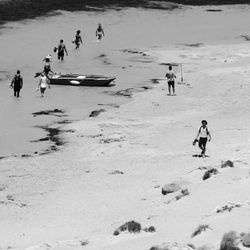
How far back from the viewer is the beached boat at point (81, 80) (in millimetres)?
37309

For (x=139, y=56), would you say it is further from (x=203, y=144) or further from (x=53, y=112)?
(x=203, y=144)

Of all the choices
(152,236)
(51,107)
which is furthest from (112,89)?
(152,236)

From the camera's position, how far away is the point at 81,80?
37469mm

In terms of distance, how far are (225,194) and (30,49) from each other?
34.9 m

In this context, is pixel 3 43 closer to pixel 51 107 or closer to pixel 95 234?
pixel 51 107

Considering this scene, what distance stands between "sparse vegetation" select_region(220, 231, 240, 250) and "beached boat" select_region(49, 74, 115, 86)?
26978 millimetres

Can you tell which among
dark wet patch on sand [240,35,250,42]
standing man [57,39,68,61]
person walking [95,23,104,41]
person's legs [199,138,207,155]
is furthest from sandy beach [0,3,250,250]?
dark wet patch on sand [240,35,250,42]

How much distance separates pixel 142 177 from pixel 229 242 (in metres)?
9.16

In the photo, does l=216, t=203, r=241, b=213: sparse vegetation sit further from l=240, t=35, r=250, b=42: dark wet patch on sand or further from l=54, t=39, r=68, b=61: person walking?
l=240, t=35, r=250, b=42: dark wet patch on sand

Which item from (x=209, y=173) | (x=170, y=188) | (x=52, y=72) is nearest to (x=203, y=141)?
(x=209, y=173)

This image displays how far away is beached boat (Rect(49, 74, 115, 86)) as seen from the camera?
37309 mm

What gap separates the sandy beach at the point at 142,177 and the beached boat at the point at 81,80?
113 cm

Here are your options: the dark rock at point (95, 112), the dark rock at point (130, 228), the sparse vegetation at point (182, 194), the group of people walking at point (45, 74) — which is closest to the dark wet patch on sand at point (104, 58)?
the group of people walking at point (45, 74)

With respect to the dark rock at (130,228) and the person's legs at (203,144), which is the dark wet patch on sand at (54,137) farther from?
the dark rock at (130,228)
